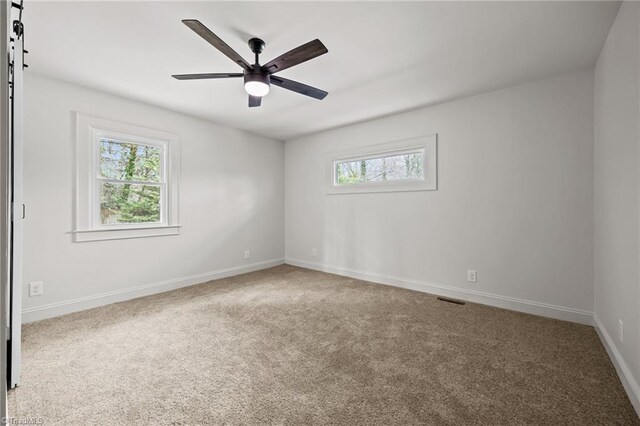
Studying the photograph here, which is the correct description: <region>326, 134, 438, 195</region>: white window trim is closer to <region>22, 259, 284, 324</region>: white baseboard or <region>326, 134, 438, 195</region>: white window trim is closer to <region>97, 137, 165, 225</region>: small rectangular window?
<region>22, 259, 284, 324</region>: white baseboard

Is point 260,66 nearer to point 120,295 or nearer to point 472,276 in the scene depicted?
point 120,295

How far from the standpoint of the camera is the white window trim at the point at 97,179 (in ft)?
10.1

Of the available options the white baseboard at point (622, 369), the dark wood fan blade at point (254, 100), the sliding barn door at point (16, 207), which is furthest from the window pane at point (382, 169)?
the sliding barn door at point (16, 207)

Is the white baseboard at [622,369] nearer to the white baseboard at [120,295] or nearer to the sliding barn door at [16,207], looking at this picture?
the sliding barn door at [16,207]

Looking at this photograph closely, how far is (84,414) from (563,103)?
14.5 feet

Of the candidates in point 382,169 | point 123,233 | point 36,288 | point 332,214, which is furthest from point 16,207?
point 382,169

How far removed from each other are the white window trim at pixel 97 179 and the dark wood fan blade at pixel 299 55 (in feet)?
7.49

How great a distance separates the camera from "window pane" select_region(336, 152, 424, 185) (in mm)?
3906

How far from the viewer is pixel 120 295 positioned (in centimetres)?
336

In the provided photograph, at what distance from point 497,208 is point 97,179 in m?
4.49

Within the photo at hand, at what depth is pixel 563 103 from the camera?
110 inches

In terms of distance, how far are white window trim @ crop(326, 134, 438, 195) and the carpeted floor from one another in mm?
1568

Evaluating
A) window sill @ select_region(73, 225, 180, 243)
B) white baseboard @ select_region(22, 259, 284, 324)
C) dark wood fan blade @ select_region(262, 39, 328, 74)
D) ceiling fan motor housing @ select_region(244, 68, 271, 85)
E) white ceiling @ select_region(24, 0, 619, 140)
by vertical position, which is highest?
white ceiling @ select_region(24, 0, 619, 140)

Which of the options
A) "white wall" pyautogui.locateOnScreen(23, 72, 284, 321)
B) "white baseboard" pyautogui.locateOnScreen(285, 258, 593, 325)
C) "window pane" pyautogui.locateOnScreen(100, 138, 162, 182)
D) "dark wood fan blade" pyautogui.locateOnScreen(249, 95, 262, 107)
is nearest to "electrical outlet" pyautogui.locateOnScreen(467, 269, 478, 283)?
"white baseboard" pyautogui.locateOnScreen(285, 258, 593, 325)
